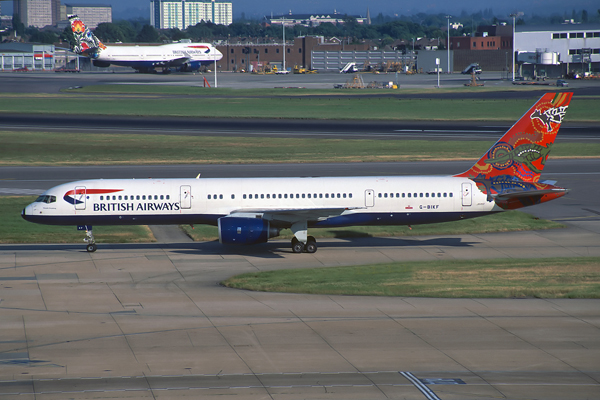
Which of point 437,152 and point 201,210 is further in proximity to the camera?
point 437,152

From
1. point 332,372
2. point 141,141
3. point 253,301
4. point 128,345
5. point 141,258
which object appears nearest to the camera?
point 332,372

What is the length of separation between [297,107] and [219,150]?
4233 centimetres

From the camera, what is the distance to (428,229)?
4447 cm

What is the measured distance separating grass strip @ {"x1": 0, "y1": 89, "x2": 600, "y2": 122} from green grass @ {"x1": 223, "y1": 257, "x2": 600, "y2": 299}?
69.0 m

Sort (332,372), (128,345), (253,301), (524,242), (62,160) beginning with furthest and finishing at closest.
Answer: (62,160) → (524,242) → (253,301) → (128,345) → (332,372)

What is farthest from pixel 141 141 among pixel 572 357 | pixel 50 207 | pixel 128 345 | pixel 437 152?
pixel 572 357

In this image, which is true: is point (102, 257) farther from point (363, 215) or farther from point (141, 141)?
point (141, 141)

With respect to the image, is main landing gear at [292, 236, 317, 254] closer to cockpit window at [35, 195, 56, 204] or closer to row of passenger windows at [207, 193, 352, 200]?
row of passenger windows at [207, 193, 352, 200]

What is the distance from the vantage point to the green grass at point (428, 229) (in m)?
43.4

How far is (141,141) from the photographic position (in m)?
81.0

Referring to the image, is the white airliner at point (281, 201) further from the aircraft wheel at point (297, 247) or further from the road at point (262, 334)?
the road at point (262, 334)

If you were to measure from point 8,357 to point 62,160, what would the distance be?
52347 mm

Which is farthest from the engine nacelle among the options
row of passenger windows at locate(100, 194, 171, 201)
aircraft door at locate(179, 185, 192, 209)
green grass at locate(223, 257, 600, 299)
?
row of passenger windows at locate(100, 194, 171, 201)

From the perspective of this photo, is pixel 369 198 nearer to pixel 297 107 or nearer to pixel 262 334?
pixel 262 334
